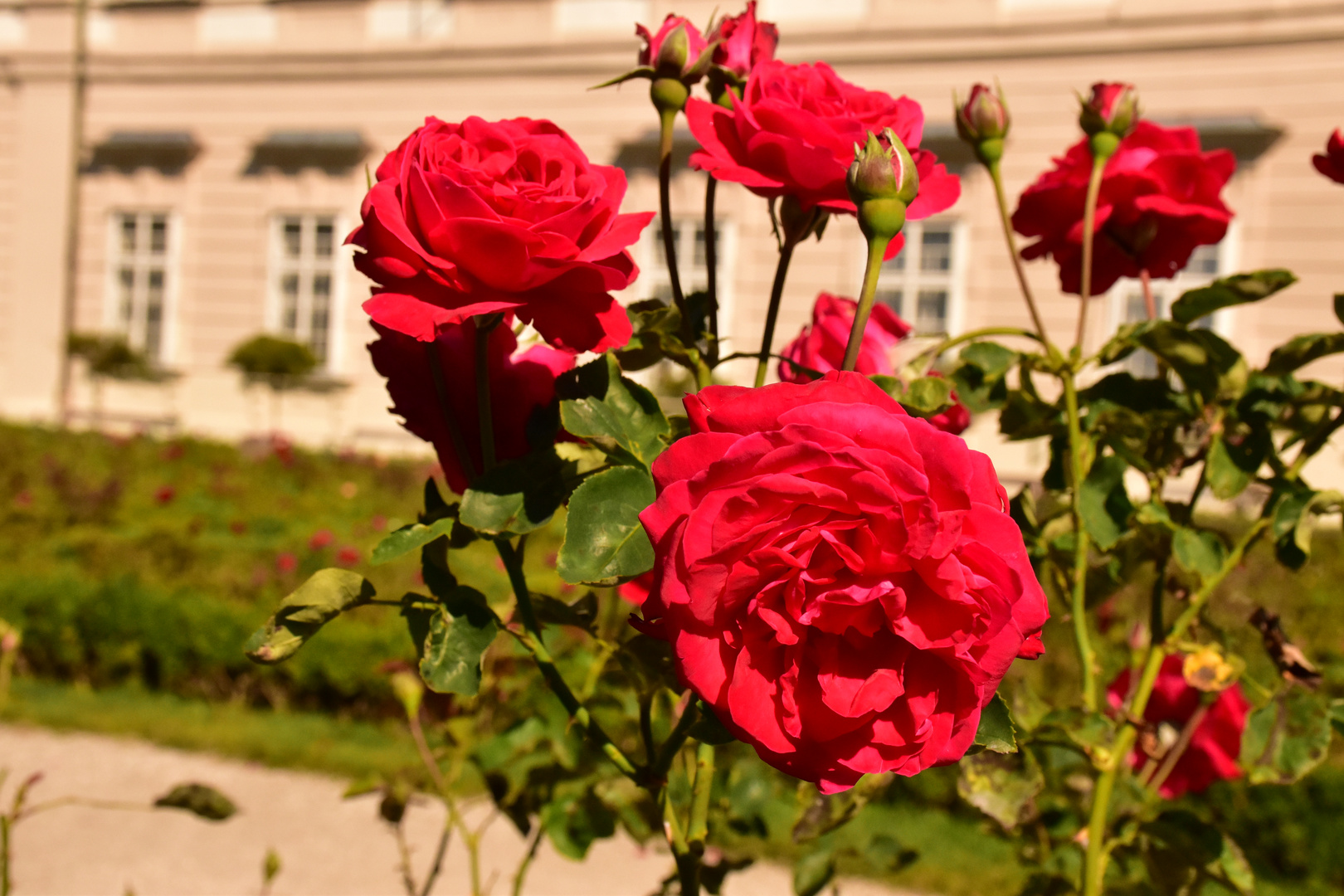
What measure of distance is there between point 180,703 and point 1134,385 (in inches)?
167

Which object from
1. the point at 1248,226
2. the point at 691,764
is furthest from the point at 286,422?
the point at 691,764

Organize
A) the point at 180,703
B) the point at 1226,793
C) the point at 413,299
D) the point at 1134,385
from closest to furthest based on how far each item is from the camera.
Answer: the point at 413,299 → the point at 1134,385 → the point at 1226,793 → the point at 180,703

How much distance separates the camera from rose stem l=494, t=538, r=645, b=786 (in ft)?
2.37

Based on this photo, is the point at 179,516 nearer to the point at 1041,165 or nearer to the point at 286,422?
the point at 286,422

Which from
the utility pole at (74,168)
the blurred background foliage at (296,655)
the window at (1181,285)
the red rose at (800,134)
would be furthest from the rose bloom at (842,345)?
the utility pole at (74,168)

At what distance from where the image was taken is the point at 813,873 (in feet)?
3.73

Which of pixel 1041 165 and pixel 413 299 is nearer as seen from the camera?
pixel 413 299

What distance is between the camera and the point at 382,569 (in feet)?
15.7

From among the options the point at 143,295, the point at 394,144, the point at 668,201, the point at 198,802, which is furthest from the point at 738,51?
the point at 143,295

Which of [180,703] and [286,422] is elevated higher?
[286,422]

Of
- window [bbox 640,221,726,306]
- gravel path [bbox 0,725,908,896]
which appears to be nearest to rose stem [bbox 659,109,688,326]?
gravel path [bbox 0,725,908,896]

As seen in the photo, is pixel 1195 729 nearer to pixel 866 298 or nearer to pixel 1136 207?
pixel 1136 207

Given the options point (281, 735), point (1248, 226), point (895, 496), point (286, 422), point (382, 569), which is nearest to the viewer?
point (895, 496)

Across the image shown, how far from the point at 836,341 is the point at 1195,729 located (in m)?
0.79
